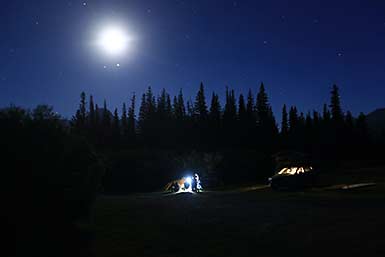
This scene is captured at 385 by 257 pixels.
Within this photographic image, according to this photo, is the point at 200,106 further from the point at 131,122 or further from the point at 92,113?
the point at 92,113

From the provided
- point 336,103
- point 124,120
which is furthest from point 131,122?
point 336,103

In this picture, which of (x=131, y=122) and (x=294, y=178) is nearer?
(x=294, y=178)

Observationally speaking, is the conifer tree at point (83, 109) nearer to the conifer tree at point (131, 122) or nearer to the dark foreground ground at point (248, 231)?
the conifer tree at point (131, 122)

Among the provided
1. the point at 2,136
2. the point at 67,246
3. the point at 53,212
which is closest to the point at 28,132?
the point at 2,136

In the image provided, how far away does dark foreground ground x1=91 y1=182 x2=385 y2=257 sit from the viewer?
10.9 m

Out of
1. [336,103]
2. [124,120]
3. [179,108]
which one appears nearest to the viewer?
[336,103]

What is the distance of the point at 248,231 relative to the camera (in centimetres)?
1376

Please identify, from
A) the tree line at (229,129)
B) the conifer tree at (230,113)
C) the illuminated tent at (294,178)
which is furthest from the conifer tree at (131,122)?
the illuminated tent at (294,178)

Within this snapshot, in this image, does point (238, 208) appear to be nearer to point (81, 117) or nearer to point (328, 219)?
point (328, 219)

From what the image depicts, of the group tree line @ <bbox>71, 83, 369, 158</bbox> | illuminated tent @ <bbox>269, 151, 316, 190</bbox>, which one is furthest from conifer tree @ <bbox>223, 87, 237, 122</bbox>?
illuminated tent @ <bbox>269, 151, 316, 190</bbox>

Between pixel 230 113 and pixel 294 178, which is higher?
pixel 230 113

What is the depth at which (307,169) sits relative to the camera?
34625mm

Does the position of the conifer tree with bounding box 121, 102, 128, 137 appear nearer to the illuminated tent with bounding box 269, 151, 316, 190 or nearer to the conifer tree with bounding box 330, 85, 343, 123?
the conifer tree with bounding box 330, 85, 343, 123

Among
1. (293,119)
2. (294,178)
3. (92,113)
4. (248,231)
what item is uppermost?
(92,113)
